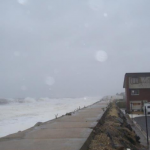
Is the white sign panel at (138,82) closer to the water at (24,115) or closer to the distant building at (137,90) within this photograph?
the distant building at (137,90)

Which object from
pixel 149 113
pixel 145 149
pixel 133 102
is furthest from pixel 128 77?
pixel 145 149

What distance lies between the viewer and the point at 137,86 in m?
34.3

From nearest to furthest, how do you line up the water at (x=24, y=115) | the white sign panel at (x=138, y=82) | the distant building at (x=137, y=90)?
the water at (x=24, y=115), the distant building at (x=137, y=90), the white sign panel at (x=138, y=82)

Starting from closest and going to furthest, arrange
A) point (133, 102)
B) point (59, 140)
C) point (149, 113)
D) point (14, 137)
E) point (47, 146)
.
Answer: point (47, 146)
point (59, 140)
point (14, 137)
point (149, 113)
point (133, 102)

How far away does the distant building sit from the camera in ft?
111

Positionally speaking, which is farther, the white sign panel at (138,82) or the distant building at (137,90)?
the white sign panel at (138,82)

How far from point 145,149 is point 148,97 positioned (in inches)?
1012

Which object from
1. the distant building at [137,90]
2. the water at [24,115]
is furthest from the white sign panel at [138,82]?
the water at [24,115]

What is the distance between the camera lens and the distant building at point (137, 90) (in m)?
33.7

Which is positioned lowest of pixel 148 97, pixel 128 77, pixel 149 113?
pixel 149 113

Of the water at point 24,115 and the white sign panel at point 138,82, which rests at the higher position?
the white sign panel at point 138,82

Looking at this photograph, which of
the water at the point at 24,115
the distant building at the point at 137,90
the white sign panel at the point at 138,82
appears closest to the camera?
the water at the point at 24,115

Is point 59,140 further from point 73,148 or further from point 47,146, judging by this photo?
point 73,148

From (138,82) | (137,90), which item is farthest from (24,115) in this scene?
(138,82)
